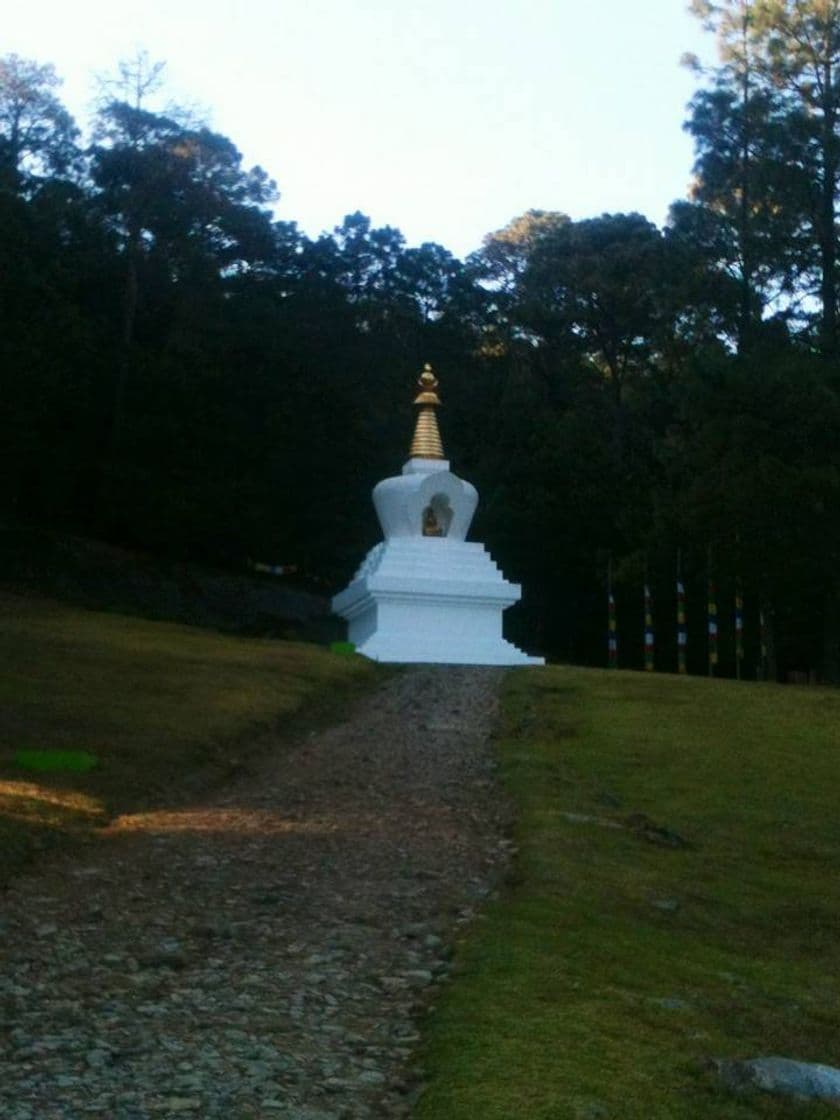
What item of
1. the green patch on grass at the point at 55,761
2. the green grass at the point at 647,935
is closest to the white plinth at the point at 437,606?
the green grass at the point at 647,935

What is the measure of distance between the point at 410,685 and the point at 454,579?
6.79 meters

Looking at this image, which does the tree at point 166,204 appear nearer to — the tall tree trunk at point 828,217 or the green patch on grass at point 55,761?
the tall tree trunk at point 828,217

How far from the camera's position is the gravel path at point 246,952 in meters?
6.68

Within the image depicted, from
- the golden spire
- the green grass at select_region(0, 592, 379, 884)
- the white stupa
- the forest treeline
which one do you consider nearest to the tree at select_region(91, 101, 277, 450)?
the forest treeline

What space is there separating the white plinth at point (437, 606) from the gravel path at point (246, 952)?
15.1 metres

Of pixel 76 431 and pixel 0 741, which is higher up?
pixel 76 431

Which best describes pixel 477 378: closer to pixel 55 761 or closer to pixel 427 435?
pixel 427 435

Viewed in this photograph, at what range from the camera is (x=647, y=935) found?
9898 millimetres

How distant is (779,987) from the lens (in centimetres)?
916

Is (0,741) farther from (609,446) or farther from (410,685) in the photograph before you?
(609,446)

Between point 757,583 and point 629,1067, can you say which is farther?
point 757,583

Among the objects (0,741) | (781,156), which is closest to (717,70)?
(781,156)

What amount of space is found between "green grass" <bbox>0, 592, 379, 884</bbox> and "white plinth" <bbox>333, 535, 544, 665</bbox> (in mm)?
2116

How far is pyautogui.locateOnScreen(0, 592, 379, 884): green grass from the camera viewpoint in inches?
553
